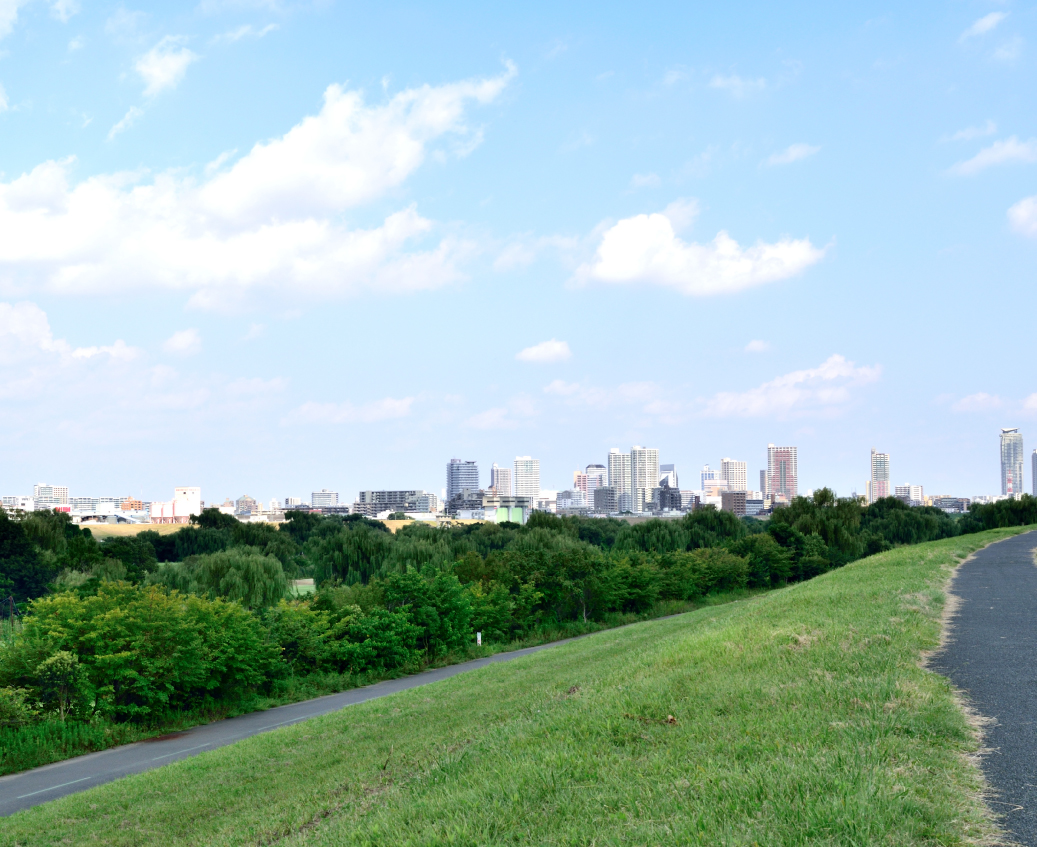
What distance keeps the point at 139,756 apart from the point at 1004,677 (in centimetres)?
2322

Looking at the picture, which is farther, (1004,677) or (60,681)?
(60,681)

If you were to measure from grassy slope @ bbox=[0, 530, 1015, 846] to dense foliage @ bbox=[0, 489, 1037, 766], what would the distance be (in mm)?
12564

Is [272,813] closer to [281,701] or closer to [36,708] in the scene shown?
[36,708]

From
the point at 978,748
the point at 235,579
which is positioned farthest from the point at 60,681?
the point at 235,579

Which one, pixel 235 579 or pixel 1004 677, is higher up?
pixel 1004 677

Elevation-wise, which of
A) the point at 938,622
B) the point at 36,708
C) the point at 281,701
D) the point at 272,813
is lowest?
the point at 281,701

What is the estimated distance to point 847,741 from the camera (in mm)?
7570

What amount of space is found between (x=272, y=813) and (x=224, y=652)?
22.6 metres

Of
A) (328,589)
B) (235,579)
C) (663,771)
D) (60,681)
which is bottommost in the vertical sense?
(235,579)

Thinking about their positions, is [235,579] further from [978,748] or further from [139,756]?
[978,748]

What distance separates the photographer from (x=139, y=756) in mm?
24078

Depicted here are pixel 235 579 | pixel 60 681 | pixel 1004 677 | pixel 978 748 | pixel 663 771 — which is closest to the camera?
pixel 663 771

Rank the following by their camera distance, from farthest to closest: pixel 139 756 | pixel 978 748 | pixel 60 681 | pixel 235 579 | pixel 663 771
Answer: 1. pixel 235 579
2. pixel 60 681
3. pixel 139 756
4. pixel 978 748
5. pixel 663 771

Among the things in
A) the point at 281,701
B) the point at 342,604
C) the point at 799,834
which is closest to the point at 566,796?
the point at 799,834
